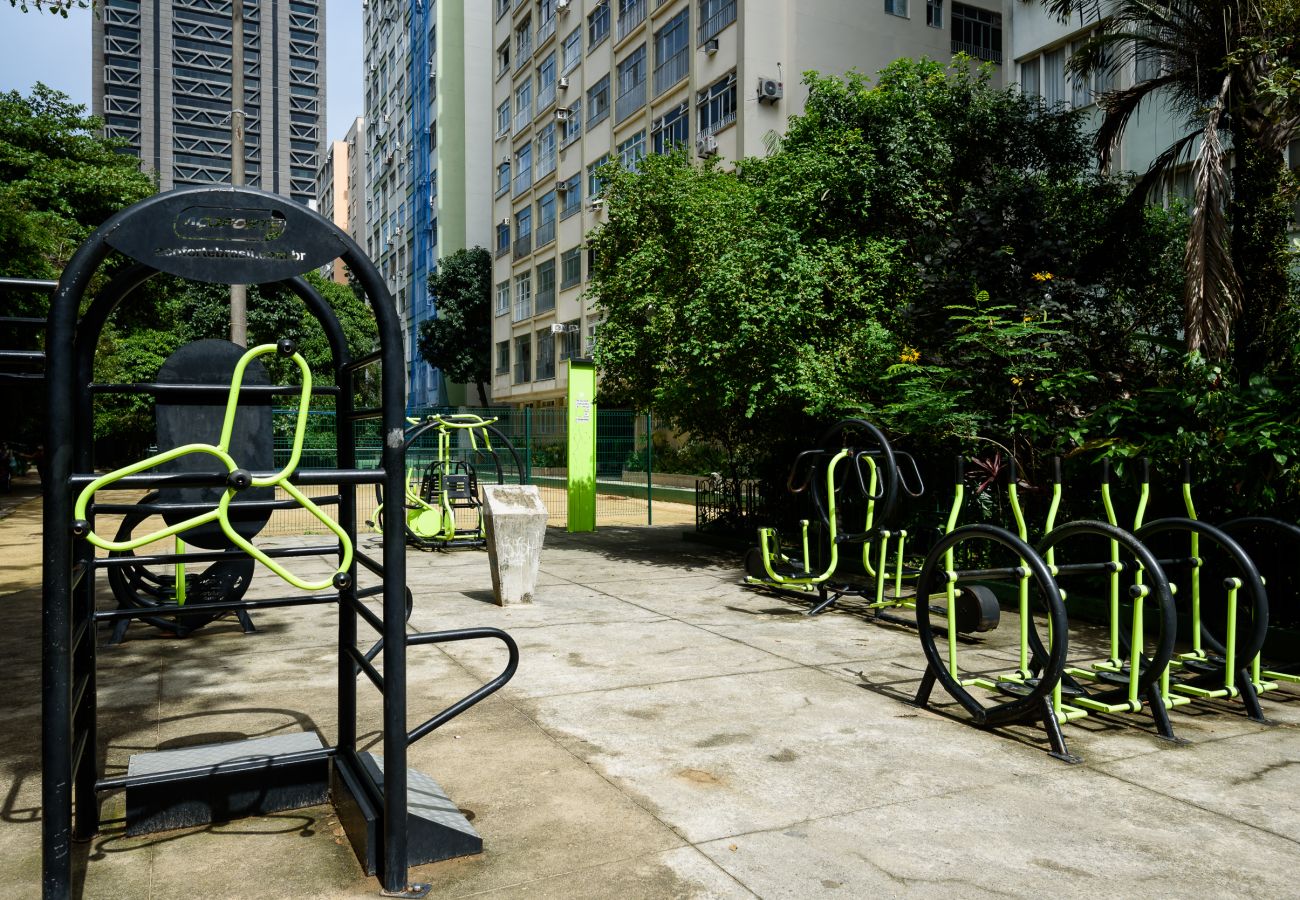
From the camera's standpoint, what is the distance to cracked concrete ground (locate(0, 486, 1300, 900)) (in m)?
3.44

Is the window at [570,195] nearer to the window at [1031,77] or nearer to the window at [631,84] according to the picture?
the window at [631,84]

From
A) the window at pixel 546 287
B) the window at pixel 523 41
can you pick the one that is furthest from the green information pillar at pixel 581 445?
the window at pixel 523 41

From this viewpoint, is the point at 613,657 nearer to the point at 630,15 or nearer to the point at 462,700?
the point at 462,700

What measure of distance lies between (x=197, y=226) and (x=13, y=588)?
9062mm

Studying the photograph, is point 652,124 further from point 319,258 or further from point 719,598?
point 319,258

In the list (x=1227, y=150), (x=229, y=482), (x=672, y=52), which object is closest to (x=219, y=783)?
(x=229, y=482)

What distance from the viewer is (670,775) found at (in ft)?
14.6

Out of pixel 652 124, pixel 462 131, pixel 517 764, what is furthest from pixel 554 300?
pixel 517 764

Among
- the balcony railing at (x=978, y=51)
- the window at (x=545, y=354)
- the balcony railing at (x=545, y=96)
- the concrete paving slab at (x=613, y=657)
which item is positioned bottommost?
the concrete paving slab at (x=613, y=657)

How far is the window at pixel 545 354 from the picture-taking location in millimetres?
40500

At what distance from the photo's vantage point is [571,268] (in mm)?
38562

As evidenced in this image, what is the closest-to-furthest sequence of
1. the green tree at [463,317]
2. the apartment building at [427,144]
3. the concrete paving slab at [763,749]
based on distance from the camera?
the concrete paving slab at [763,749] → the green tree at [463,317] → the apartment building at [427,144]

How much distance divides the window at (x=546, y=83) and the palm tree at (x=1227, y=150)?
30084 mm

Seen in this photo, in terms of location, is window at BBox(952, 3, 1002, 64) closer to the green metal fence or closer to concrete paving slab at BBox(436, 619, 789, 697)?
the green metal fence
